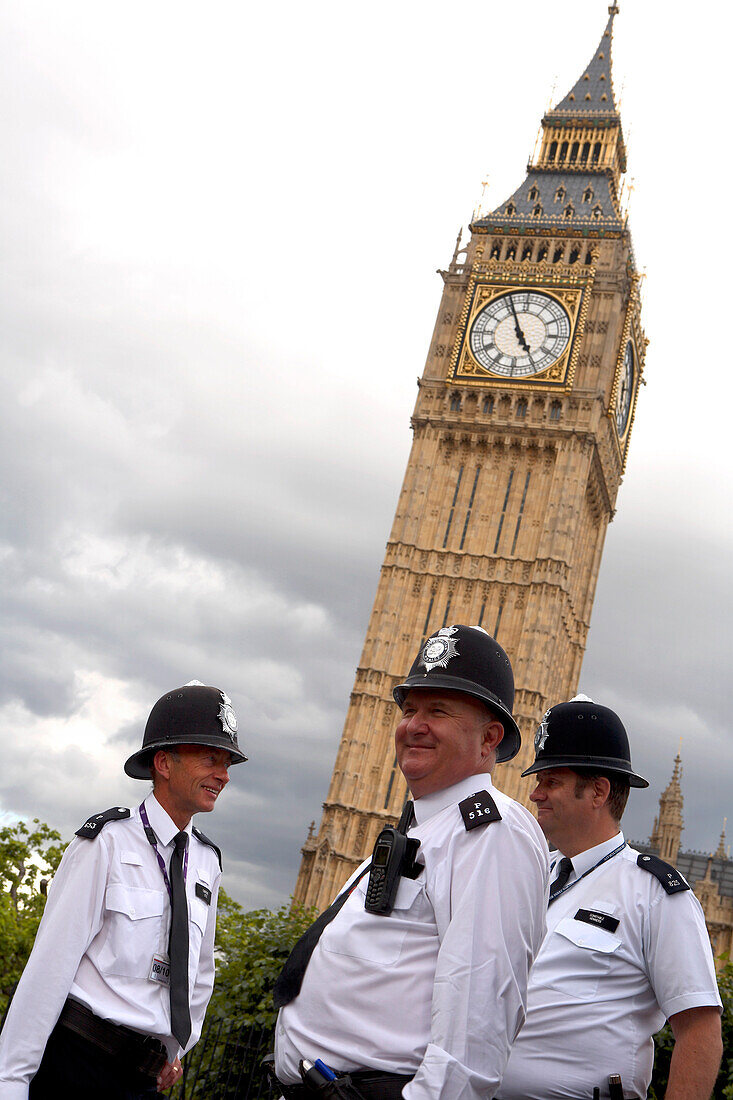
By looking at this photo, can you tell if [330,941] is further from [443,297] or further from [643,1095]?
[443,297]

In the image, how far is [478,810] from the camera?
11.4ft

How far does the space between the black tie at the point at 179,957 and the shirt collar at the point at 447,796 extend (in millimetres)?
1282

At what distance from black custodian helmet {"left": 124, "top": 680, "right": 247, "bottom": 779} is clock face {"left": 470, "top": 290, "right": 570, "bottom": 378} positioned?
40.4 m

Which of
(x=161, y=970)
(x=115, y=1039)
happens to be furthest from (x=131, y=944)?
(x=115, y=1039)

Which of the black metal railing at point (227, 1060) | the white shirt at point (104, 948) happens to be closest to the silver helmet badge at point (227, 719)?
the white shirt at point (104, 948)

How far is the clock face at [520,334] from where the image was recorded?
44.4 metres

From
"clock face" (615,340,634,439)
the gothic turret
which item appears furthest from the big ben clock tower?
the gothic turret

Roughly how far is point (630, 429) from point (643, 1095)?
1874 inches

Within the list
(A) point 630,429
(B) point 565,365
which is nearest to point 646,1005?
(B) point 565,365

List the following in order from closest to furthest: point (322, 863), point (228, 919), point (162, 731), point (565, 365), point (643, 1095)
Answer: point (643, 1095)
point (162, 731)
point (228, 919)
point (322, 863)
point (565, 365)

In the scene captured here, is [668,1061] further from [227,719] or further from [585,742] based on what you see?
[227,719]

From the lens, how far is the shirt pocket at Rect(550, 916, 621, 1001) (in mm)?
4168

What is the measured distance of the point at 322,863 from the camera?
39.0m

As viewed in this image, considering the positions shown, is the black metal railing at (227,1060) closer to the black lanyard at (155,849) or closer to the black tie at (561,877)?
the black lanyard at (155,849)
